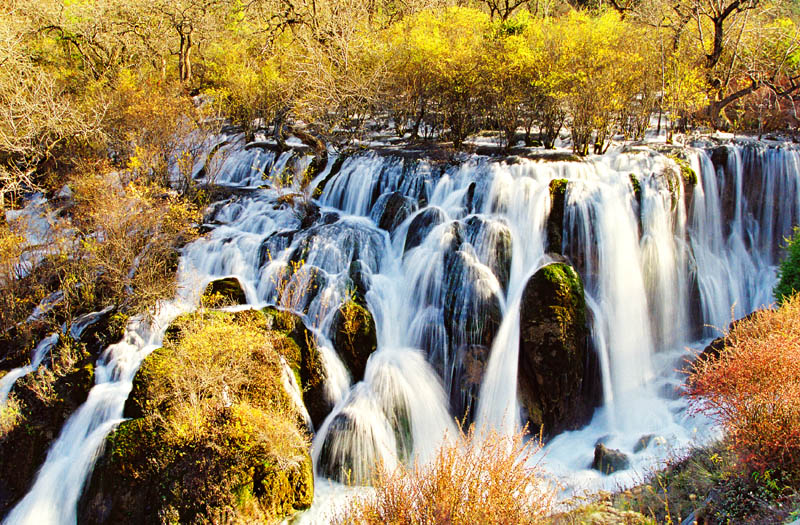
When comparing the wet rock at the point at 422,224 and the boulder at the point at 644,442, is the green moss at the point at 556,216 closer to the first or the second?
the wet rock at the point at 422,224

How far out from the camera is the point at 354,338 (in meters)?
9.68

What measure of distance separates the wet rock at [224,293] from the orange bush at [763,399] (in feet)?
28.0

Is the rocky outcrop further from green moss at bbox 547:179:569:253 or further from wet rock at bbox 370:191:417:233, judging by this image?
green moss at bbox 547:179:569:253

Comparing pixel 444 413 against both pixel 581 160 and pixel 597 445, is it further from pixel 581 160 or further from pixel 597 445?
pixel 581 160

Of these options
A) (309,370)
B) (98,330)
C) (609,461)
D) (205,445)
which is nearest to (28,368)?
(98,330)

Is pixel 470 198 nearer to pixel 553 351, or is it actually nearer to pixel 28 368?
pixel 553 351

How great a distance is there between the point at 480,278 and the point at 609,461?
164 inches

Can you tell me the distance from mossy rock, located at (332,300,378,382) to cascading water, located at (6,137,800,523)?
0.18 metres

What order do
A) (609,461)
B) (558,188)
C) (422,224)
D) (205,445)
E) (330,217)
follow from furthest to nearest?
(330,217) < (422,224) < (558,188) < (609,461) < (205,445)

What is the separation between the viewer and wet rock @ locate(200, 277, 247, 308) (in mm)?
9961

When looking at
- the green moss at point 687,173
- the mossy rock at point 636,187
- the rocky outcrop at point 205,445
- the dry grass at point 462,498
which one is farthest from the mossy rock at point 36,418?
the green moss at point 687,173

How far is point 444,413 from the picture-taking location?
949cm

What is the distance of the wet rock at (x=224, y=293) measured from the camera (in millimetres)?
9961

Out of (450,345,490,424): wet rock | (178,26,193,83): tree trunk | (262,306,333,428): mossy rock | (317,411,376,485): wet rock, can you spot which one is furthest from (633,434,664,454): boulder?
(178,26,193,83): tree trunk
